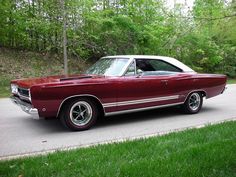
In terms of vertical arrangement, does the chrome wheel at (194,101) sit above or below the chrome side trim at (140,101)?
below

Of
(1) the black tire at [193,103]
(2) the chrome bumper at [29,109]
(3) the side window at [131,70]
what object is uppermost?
(3) the side window at [131,70]

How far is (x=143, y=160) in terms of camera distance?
4191 mm

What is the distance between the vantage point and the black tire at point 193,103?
8.05 m

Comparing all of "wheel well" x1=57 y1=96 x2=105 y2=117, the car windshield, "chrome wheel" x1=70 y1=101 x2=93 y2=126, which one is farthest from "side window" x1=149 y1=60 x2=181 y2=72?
"chrome wheel" x1=70 y1=101 x2=93 y2=126

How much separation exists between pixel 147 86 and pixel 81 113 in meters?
1.62

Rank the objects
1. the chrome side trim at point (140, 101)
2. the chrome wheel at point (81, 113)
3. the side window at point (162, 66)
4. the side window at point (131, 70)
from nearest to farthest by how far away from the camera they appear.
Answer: the chrome wheel at point (81, 113) < the chrome side trim at point (140, 101) < the side window at point (131, 70) < the side window at point (162, 66)

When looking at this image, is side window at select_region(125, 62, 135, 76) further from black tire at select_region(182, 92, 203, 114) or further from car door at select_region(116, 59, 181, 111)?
black tire at select_region(182, 92, 203, 114)

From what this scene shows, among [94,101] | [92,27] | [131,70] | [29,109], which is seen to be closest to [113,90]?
[94,101]

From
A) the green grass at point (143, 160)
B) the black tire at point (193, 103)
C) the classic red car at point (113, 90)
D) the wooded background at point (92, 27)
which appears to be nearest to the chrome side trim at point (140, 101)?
the classic red car at point (113, 90)

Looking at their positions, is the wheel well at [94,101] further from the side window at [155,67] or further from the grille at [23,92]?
the side window at [155,67]

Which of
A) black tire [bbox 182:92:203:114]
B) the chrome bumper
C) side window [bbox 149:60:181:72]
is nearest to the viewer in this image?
the chrome bumper

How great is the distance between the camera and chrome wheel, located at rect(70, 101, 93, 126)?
20.7 feet

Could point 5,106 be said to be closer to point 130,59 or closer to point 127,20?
point 130,59

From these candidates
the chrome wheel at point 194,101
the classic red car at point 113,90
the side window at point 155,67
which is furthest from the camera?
the chrome wheel at point 194,101
